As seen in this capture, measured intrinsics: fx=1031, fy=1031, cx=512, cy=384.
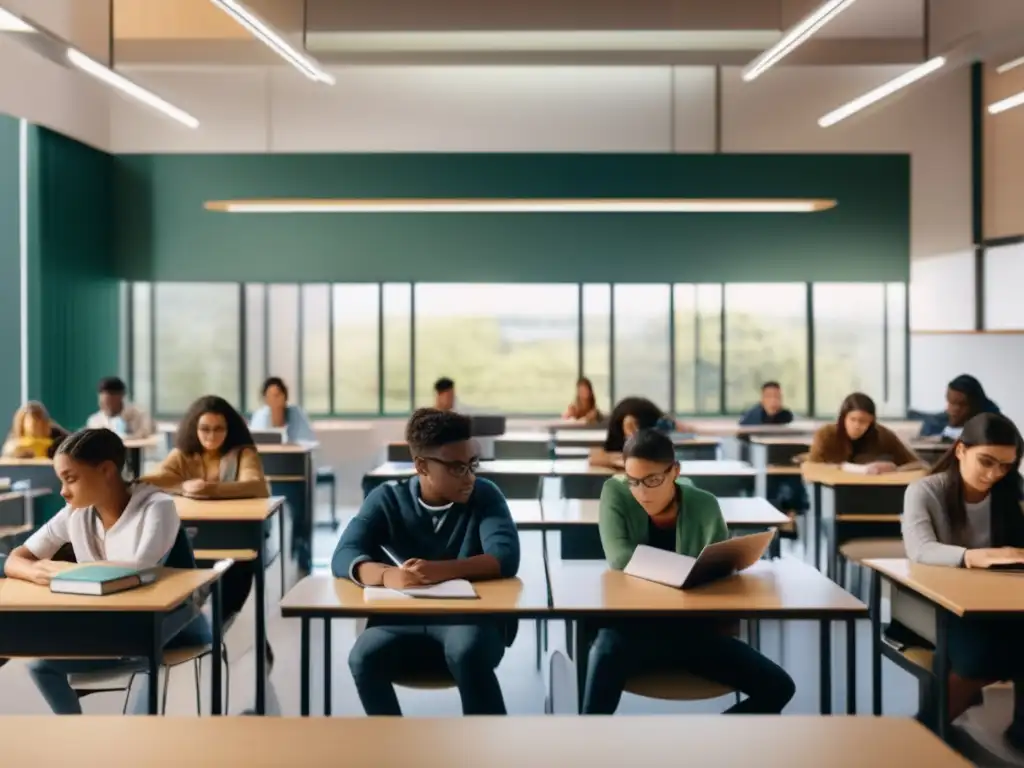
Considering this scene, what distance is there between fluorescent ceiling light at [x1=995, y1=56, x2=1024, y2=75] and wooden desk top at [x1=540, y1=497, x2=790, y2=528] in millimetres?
6394

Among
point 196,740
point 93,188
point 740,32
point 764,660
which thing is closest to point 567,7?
point 740,32

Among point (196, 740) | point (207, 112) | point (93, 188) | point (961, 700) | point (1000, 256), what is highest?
point (207, 112)

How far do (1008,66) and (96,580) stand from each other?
30.4ft

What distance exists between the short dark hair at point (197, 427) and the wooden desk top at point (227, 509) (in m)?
0.29

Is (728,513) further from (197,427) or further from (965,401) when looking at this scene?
(965,401)

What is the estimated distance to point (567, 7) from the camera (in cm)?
778

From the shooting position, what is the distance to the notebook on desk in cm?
282

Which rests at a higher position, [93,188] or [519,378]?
[93,188]

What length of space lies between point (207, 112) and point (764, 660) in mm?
9393

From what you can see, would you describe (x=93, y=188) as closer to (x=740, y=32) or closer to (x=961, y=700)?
(x=740, y=32)

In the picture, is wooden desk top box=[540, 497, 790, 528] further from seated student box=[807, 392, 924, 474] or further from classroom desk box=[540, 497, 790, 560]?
seated student box=[807, 392, 924, 474]

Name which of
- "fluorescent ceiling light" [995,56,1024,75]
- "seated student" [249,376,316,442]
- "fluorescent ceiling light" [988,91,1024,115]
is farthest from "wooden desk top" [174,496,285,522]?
"fluorescent ceiling light" [995,56,1024,75]

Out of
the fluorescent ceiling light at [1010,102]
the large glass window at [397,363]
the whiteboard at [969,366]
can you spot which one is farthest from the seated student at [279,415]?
the whiteboard at [969,366]

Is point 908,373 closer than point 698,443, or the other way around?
point 698,443
